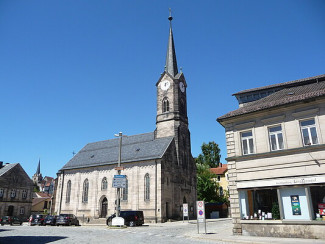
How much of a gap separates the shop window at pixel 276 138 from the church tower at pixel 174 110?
2595 centimetres

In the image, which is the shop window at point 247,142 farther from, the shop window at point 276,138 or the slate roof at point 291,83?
the slate roof at point 291,83

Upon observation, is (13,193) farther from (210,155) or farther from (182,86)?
(210,155)

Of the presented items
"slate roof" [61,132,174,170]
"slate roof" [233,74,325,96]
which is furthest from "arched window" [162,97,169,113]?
"slate roof" [233,74,325,96]

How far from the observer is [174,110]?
4447cm

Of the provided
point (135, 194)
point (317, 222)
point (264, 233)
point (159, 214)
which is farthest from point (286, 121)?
point (135, 194)

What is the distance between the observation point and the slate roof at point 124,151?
41.2 m

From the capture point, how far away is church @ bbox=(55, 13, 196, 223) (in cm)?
3819

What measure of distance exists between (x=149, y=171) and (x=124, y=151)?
888 cm

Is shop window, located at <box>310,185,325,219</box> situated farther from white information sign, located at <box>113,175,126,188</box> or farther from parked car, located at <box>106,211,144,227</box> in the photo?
parked car, located at <box>106,211,144,227</box>

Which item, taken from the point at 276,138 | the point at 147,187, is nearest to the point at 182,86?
the point at 147,187

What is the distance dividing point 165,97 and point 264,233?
Answer: 3335 centimetres

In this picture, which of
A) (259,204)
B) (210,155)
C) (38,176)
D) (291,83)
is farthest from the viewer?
(38,176)

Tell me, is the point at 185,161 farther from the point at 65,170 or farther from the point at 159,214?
the point at 65,170

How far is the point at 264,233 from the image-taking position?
51.9ft
